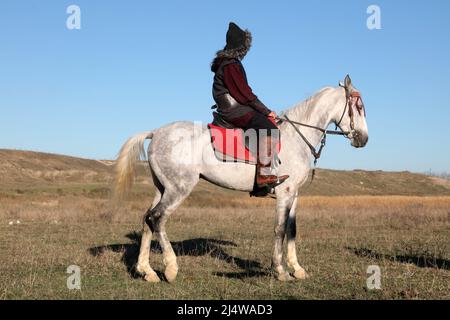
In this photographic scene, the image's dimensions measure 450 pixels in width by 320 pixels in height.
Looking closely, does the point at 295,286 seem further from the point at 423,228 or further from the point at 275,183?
the point at 423,228

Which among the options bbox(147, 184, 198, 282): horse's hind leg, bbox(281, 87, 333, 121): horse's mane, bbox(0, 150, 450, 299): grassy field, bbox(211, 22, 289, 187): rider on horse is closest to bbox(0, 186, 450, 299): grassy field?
bbox(0, 150, 450, 299): grassy field

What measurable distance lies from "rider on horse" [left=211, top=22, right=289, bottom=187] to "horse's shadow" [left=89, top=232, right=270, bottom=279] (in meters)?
1.88

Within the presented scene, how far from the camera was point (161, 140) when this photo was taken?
865 cm

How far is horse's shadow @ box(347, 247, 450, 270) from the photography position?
996 centimetres

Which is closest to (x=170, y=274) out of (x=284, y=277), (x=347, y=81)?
(x=284, y=277)

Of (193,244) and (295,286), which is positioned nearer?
(295,286)

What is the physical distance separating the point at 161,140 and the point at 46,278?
3140 mm

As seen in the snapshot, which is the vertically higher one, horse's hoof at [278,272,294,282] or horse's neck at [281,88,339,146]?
horse's neck at [281,88,339,146]

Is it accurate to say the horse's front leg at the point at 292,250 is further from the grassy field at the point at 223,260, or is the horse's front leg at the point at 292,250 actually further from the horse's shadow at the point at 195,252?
the horse's shadow at the point at 195,252

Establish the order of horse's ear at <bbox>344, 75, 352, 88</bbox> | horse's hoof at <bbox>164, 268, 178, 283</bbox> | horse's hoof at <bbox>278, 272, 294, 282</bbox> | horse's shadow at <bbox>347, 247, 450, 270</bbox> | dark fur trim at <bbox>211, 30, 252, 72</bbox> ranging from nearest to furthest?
horse's hoof at <bbox>164, 268, 178, 283</bbox>
horse's hoof at <bbox>278, 272, 294, 282</bbox>
dark fur trim at <bbox>211, 30, 252, 72</bbox>
horse's ear at <bbox>344, 75, 352, 88</bbox>
horse's shadow at <bbox>347, 247, 450, 270</bbox>

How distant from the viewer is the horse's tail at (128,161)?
900cm

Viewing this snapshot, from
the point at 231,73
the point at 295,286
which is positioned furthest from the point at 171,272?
the point at 231,73

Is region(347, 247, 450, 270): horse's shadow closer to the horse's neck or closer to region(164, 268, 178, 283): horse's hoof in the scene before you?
the horse's neck

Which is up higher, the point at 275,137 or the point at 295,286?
the point at 275,137
